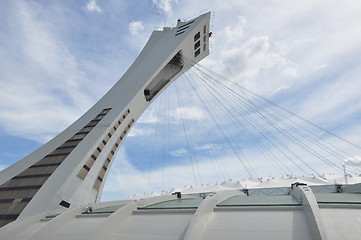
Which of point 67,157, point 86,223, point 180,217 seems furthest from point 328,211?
point 67,157

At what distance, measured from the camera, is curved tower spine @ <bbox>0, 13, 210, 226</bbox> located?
23.4 meters

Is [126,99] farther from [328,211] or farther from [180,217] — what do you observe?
[328,211]

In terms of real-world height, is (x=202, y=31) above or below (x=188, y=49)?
above

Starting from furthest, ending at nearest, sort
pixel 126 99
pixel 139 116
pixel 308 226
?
1. pixel 139 116
2. pixel 126 99
3. pixel 308 226

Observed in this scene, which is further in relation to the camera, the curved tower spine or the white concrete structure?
the curved tower spine

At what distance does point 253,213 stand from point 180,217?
325 cm

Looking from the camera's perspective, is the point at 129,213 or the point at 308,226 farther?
the point at 129,213

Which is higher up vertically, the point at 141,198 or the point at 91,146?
the point at 91,146

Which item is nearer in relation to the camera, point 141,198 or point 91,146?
point 141,198

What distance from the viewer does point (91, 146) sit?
29297 millimetres

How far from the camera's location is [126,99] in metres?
38.7

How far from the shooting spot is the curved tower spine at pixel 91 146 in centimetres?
2344

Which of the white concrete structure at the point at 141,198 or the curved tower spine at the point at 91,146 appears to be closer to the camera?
the white concrete structure at the point at 141,198

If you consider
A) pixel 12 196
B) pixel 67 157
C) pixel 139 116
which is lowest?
pixel 12 196
